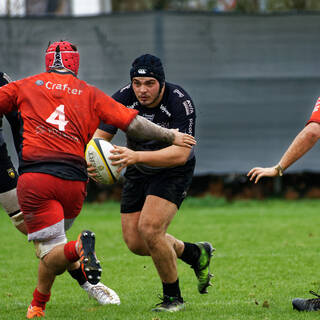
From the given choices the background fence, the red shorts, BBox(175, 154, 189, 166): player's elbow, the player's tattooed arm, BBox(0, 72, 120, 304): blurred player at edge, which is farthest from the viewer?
the background fence

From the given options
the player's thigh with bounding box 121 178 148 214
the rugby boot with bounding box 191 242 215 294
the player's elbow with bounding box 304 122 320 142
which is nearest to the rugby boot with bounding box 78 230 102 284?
the player's thigh with bounding box 121 178 148 214

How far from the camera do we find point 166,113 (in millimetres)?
6633

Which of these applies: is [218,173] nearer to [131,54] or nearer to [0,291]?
[131,54]

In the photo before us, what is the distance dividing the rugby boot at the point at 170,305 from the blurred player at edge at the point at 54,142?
3.63 ft

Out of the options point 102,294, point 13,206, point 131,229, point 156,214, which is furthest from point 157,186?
point 13,206

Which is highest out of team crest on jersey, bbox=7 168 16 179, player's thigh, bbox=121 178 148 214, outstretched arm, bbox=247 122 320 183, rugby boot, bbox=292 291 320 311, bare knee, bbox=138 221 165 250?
outstretched arm, bbox=247 122 320 183

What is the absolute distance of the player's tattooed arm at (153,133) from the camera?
5.73 metres

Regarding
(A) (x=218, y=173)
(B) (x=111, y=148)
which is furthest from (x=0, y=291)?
(A) (x=218, y=173)

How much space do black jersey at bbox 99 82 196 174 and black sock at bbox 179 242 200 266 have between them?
90 centimetres

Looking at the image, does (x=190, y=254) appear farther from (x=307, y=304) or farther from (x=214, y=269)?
(x=214, y=269)

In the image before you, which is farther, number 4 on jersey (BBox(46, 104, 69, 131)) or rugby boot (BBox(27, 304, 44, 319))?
rugby boot (BBox(27, 304, 44, 319))

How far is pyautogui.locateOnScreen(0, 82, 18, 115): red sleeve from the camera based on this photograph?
5569mm

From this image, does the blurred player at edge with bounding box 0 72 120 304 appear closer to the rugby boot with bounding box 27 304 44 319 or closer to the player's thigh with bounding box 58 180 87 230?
the rugby boot with bounding box 27 304 44 319

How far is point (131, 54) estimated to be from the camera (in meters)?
14.3
